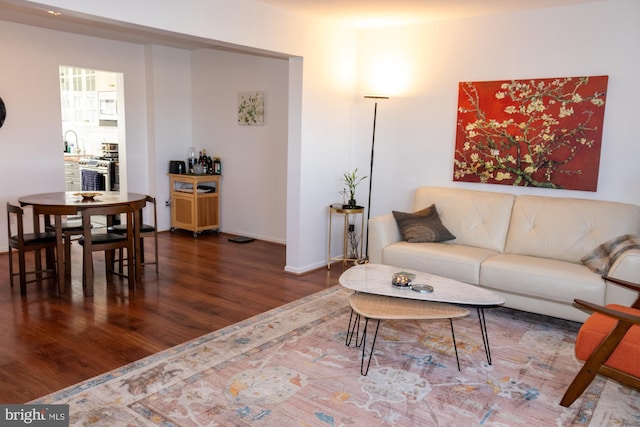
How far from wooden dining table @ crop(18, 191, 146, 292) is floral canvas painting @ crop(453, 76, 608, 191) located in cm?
297

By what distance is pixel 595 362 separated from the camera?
2.52 m

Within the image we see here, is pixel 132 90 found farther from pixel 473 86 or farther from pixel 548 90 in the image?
pixel 548 90

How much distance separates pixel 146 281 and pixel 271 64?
301 cm

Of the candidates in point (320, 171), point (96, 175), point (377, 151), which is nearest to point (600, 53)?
point (377, 151)

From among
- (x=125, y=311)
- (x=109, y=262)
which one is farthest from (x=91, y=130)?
(x=125, y=311)

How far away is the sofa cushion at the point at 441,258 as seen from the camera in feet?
12.8

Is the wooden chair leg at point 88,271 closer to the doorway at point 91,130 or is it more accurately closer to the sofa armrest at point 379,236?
the sofa armrest at point 379,236

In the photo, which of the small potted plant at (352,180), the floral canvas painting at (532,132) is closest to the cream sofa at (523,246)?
the floral canvas painting at (532,132)

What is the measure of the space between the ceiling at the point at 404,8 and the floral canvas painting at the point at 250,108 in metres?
1.83

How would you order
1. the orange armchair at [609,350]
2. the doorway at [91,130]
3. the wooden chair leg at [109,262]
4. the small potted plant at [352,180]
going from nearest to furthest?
the orange armchair at [609,350]
the wooden chair leg at [109,262]
the small potted plant at [352,180]
the doorway at [91,130]

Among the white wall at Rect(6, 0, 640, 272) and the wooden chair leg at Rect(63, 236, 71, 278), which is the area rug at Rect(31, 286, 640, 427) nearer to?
the white wall at Rect(6, 0, 640, 272)

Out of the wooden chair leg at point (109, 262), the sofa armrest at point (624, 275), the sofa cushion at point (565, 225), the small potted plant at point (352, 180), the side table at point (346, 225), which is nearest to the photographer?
the sofa armrest at point (624, 275)

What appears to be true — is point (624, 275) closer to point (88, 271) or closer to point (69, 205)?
point (88, 271)

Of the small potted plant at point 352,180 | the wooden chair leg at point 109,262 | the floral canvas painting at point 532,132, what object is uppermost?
the floral canvas painting at point 532,132
